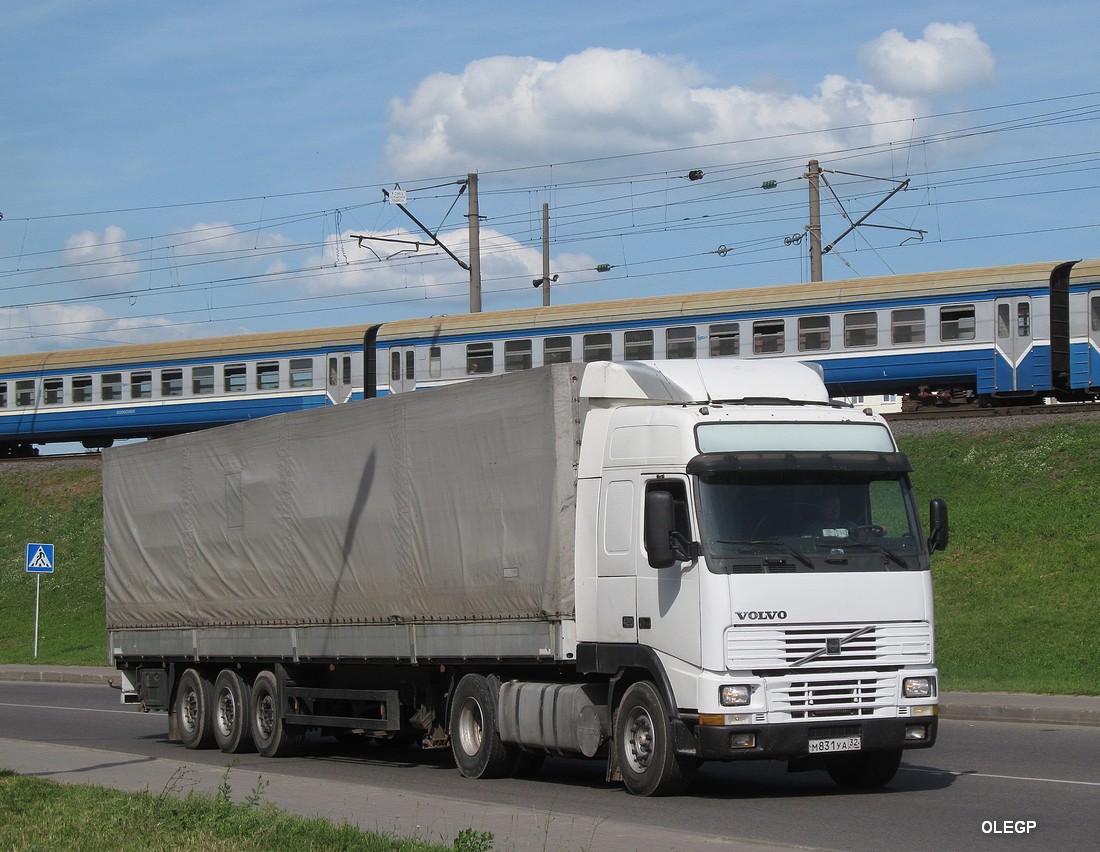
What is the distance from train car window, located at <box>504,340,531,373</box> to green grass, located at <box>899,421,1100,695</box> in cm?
999

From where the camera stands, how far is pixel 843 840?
9.62m

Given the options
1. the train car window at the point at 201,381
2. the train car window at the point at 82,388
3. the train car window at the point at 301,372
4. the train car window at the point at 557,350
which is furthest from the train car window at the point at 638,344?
the train car window at the point at 82,388

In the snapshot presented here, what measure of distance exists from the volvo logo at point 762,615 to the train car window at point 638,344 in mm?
25443

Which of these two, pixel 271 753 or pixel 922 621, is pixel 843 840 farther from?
pixel 271 753

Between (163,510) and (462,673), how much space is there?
6329 millimetres

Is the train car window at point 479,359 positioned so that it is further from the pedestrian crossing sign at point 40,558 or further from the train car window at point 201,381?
the pedestrian crossing sign at point 40,558

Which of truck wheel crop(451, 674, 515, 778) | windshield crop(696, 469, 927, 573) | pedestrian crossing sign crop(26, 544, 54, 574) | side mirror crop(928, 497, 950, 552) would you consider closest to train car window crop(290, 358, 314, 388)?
pedestrian crossing sign crop(26, 544, 54, 574)

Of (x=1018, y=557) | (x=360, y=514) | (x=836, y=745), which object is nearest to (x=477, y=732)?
(x=360, y=514)

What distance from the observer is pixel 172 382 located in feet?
147

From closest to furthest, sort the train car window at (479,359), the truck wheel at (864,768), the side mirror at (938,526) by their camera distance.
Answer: the side mirror at (938,526) → the truck wheel at (864,768) → the train car window at (479,359)

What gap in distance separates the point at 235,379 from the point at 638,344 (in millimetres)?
13100

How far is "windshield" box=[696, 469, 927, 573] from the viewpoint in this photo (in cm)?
1128

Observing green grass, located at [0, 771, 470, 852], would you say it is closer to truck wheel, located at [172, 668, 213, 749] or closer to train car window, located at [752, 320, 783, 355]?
truck wheel, located at [172, 668, 213, 749]

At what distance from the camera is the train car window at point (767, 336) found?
115 ft
